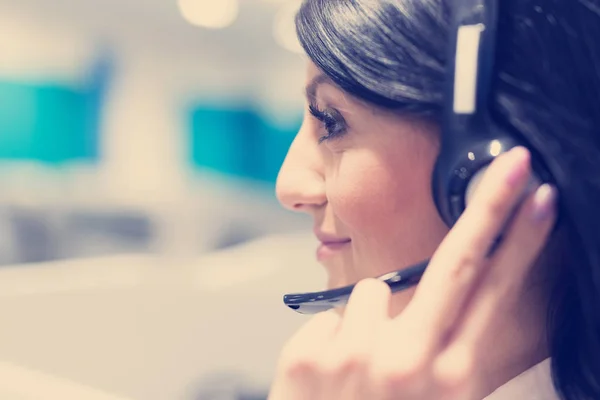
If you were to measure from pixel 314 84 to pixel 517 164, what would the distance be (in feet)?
0.79

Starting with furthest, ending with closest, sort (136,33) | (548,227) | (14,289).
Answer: (136,33), (14,289), (548,227)

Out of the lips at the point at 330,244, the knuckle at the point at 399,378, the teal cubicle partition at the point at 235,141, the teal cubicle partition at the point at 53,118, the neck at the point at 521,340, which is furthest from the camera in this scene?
the teal cubicle partition at the point at 235,141

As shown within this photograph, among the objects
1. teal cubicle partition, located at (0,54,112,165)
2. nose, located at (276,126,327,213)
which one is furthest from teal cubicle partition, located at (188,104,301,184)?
nose, located at (276,126,327,213)

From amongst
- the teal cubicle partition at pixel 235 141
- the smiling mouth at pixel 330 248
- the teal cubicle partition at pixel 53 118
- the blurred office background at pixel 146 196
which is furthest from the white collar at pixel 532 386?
the teal cubicle partition at pixel 235 141

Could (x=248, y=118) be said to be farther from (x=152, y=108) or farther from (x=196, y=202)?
(x=196, y=202)

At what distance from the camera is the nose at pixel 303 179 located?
0.71 metres

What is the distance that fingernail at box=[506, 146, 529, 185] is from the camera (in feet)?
1.64

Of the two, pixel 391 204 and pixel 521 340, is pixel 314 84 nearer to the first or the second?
pixel 391 204

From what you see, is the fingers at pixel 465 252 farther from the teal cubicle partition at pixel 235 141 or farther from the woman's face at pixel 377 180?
the teal cubicle partition at pixel 235 141

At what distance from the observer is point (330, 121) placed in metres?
0.67

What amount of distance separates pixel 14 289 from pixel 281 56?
3220mm

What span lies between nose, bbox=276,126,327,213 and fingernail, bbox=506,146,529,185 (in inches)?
9.6

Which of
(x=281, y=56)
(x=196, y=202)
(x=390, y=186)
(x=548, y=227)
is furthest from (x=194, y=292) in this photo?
(x=281, y=56)

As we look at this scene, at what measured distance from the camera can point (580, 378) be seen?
1.95ft
